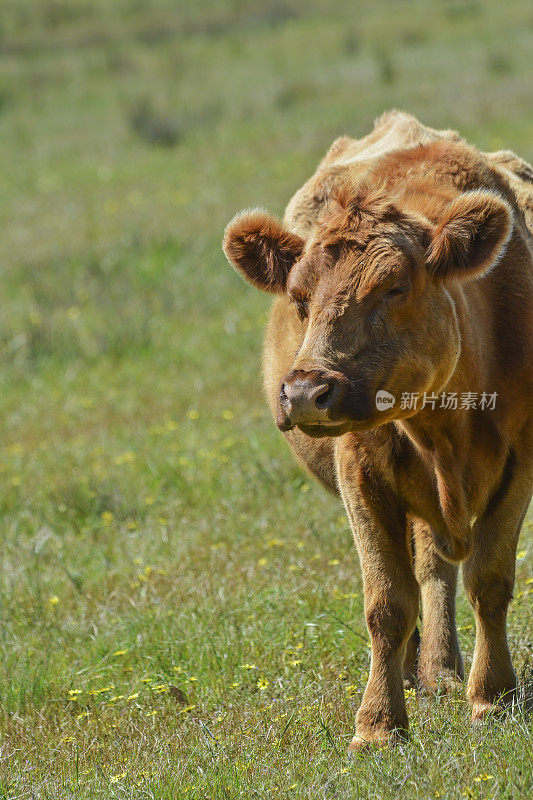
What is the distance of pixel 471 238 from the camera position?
395cm

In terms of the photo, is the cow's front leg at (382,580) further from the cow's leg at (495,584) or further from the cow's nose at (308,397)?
the cow's nose at (308,397)

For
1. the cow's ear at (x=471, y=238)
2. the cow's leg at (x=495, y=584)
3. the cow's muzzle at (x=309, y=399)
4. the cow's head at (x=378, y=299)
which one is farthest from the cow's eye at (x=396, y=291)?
the cow's leg at (x=495, y=584)

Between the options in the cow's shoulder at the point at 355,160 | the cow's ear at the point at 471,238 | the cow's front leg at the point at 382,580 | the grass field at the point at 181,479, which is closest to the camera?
the cow's ear at the point at 471,238

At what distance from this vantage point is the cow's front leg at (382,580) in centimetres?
432

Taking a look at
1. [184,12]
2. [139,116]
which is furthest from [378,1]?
[139,116]

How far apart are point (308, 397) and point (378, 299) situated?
0.52 metres

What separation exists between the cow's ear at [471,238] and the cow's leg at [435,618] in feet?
4.38

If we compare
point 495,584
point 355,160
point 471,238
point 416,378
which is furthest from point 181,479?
point 471,238

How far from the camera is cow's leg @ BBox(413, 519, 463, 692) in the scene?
488 centimetres

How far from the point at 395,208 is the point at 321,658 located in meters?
2.12

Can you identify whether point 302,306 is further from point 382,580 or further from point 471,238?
point 382,580

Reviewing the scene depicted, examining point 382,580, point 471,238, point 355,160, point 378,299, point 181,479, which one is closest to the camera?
point 378,299

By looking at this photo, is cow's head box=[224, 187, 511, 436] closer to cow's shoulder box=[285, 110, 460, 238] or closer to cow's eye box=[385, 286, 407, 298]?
cow's eye box=[385, 286, 407, 298]

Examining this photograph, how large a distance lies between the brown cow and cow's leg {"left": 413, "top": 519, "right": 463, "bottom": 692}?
0.04 ft
